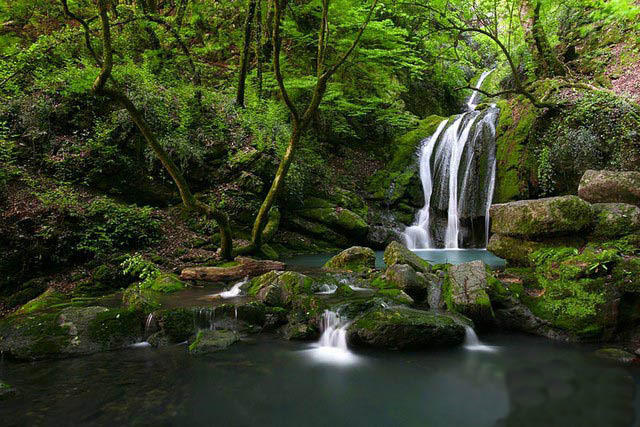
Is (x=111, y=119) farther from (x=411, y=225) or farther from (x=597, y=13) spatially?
(x=597, y=13)

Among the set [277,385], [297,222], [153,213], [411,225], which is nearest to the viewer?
[277,385]

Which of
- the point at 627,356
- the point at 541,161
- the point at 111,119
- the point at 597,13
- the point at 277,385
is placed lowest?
the point at 277,385

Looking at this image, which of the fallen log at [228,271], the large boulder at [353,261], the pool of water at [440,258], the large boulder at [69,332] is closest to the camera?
the large boulder at [69,332]

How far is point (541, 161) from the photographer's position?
10.4 m

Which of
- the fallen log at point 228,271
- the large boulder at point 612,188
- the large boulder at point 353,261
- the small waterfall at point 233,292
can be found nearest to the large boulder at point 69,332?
the small waterfall at point 233,292

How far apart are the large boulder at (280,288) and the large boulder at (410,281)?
1.54m

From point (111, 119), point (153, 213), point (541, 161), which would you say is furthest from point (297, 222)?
point (541, 161)

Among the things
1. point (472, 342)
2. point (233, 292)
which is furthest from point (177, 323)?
point (472, 342)

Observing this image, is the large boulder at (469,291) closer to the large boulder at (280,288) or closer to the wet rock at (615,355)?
the wet rock at (615,355)

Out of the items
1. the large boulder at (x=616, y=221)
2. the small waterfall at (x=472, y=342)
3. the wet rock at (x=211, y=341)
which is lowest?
the wet rock at (x=211, y=341)

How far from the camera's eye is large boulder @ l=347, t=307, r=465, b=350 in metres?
4.48

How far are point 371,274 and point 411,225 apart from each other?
270 inches

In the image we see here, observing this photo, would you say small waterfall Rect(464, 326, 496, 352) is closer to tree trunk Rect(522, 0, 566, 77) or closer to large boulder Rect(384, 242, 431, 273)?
large boulder Rect(384, 242, 431, 273)

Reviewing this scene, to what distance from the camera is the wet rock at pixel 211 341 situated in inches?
180
